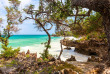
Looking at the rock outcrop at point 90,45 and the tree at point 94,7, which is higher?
the tree at point 94,7

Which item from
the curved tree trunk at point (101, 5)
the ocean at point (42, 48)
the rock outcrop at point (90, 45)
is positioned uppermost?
the curved tree trunk at point (101, 5)

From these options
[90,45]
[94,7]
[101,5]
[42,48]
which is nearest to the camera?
[101,5]

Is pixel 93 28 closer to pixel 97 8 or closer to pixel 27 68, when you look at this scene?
pixel 97 8

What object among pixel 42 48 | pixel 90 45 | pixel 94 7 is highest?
pixel 94 7

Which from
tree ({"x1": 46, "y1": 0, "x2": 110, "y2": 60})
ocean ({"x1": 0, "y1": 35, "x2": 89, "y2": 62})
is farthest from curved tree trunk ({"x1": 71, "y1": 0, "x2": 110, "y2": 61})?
ocean ({"x1": 0, "y1": 35, "x2": 89, "y2": 62})

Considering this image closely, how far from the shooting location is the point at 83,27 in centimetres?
866

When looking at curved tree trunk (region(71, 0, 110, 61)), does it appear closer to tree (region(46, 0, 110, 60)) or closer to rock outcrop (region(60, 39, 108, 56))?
tree (region(46, 0, 110, 60))

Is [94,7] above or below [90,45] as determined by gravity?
above

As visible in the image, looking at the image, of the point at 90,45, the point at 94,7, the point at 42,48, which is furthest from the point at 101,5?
the point at 42,48

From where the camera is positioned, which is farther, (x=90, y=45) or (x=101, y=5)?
(x=90, y=45)

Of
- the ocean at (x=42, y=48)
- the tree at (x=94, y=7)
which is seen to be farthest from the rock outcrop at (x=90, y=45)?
the tree at (x=94, y=7)

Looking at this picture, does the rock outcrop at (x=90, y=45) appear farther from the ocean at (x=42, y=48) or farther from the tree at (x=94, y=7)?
the tree at (x=94, y=7)

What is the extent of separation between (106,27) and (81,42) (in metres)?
12.6

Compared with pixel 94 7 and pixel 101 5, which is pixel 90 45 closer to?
pixel 94 7
